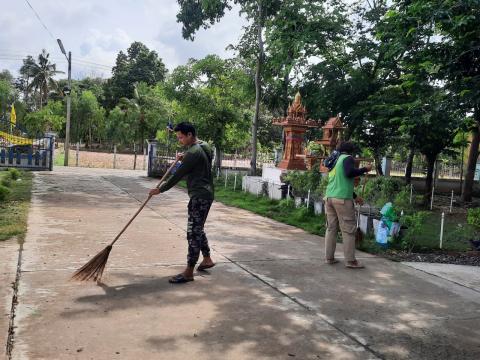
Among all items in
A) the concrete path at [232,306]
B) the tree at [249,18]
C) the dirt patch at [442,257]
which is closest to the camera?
the concrete path at [232,306]

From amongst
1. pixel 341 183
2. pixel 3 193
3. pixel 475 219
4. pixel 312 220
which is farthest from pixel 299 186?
pixel 3 193

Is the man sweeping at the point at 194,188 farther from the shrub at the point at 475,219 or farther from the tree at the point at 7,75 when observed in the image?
the tree at the point at 7,75

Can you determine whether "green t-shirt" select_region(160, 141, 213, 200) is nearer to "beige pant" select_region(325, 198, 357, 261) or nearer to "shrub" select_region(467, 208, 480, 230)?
"beige pant" select_region(325, 198, 357, 261)

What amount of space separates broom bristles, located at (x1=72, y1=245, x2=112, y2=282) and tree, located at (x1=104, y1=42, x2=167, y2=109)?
4580 cm

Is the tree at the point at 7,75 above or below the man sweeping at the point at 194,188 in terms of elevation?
above

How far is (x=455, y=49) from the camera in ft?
26.7

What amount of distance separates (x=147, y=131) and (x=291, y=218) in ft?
67.4

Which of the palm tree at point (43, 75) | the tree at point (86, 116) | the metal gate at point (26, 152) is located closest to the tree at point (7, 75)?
the palm tree at point (43, 75)

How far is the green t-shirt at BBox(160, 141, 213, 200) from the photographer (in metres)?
4.80

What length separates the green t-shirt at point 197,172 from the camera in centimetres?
480

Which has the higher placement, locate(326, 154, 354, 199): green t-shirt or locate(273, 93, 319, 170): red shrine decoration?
locate(273, 93, 319, 170): red shrine decoration

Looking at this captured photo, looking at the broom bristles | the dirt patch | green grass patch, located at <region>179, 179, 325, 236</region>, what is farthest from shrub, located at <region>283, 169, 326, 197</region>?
the broom bristles

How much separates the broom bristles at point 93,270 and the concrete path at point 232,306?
0.12 m

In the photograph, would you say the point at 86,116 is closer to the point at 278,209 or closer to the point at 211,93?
the point at 211,93
